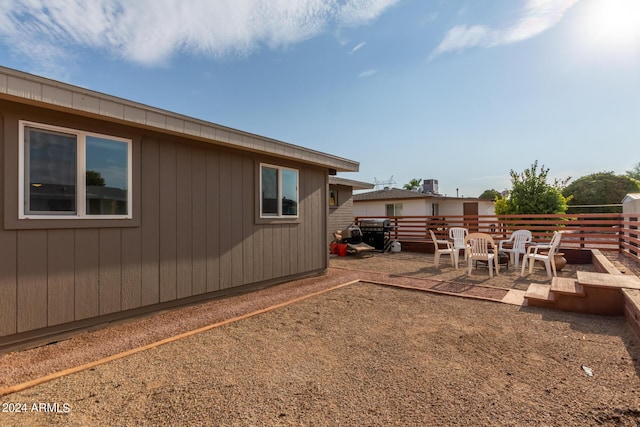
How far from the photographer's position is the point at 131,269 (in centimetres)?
343

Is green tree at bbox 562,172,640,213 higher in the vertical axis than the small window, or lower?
higher

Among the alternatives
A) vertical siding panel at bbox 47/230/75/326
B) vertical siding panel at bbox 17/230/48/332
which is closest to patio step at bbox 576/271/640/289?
vertical siding panel at bbox 47/230/75/326

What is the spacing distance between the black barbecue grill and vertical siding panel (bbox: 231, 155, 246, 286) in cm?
666

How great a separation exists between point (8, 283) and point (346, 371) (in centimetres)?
314

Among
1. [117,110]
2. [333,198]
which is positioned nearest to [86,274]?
[117,110]

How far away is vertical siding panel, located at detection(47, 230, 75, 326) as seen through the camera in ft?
9.32

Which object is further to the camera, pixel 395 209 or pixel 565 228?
pixel 395 209

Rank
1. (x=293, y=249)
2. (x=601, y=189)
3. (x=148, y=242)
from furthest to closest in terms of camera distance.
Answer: (x=601, y=189) < (x=293, y=249) < (x=148, y=242)

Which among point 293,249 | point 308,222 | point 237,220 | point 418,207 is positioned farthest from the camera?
point 418,207

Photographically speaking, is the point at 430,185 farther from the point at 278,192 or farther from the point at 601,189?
the point at 278,192

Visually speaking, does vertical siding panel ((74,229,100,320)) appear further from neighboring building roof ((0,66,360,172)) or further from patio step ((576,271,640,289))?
patio step ((576,271,640,289))

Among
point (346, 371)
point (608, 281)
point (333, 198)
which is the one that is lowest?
point (346, 371)

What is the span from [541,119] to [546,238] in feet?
13.0

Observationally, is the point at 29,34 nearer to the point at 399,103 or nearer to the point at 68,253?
the point at 68,253
